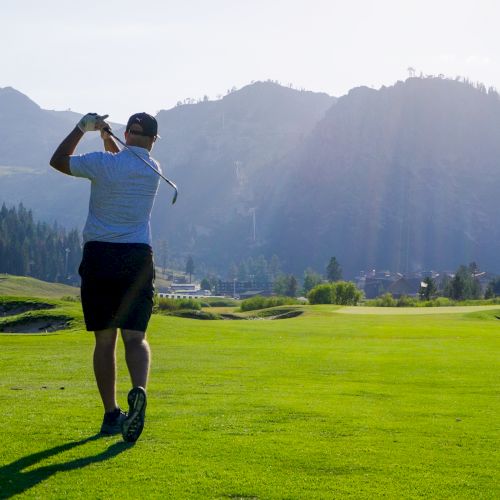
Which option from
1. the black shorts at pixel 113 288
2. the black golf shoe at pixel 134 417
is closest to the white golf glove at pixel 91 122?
the black shorts at pixel 113 288

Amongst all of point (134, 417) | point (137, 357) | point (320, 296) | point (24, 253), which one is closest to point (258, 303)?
point (320, 296)

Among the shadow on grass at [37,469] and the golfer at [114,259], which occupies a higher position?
the golfer at [114,259]

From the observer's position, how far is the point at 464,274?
181375mm

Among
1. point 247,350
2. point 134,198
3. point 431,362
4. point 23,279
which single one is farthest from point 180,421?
point 23,279

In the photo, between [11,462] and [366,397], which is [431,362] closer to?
[366,397]

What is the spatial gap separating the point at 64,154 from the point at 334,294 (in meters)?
108

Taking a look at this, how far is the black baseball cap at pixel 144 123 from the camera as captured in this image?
8.51 m

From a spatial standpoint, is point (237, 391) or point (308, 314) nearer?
point (237, 391)

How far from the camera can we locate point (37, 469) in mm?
6348

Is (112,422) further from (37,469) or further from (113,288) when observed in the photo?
(37,469)

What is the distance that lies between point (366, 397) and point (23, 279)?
14631cm

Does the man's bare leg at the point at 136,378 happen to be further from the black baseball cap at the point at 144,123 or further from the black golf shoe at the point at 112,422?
the black baseball cap at the point at 144,123

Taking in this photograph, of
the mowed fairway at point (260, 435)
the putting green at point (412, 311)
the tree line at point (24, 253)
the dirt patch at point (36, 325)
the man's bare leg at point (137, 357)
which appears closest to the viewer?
the mowed fairway at point (260, 435)

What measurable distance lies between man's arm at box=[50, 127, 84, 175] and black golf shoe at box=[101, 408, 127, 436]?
8.01ft
